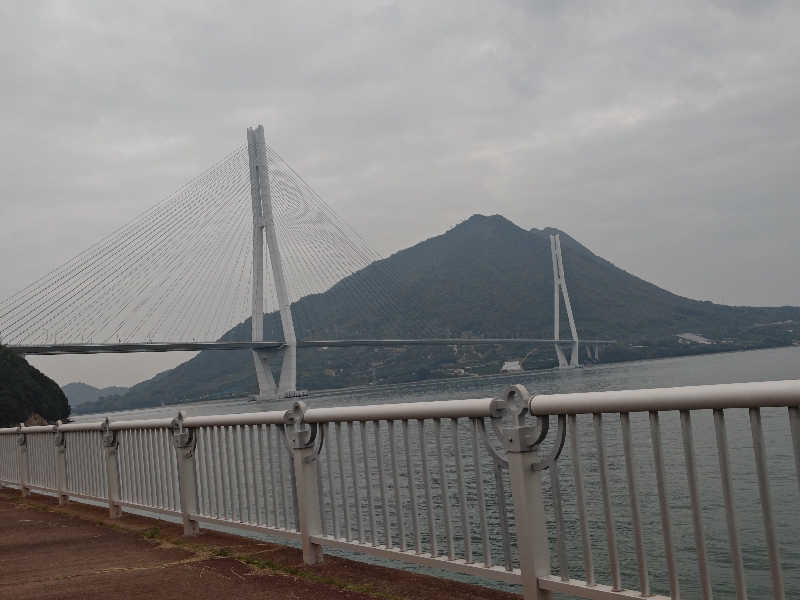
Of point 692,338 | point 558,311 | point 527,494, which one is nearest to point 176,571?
point 527,494

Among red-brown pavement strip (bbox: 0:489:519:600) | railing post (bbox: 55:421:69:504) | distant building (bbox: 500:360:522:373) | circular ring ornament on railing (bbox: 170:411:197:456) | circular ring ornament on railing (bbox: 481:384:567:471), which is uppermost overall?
circular ring ornament on railing (bbox: 481:384:567:471)

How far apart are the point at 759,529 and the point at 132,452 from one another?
16.5ft

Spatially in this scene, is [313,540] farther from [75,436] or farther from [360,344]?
[360,344]

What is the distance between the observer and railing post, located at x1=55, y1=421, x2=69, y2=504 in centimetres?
689

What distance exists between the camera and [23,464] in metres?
7.94

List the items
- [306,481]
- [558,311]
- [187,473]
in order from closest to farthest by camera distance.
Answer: [306,481] → [187,473] → [558,311]

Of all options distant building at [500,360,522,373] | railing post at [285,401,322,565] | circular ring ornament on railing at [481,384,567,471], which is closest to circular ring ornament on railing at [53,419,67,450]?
railing post at [285,401,322,565]

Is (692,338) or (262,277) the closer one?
(262,277)

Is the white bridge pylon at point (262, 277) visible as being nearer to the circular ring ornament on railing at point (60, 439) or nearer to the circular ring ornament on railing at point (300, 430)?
the circular ring ornament on railing at point (60, 439)

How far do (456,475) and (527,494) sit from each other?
500 mm

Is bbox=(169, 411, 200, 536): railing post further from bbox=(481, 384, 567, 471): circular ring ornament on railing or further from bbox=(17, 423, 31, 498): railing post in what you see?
bbox=(17, 423, 31, 498): railing post

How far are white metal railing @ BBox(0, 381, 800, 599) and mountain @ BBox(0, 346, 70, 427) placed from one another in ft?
109

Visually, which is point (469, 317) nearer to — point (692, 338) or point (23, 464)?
point (692, 338)

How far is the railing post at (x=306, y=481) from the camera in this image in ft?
12.2
